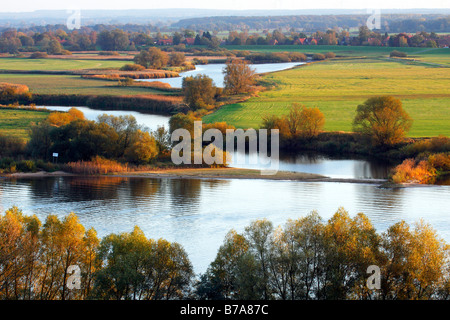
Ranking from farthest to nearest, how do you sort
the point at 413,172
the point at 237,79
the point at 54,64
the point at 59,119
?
the point at 54,64
the point at 237,79
the point at 59,119
the point at 413,172

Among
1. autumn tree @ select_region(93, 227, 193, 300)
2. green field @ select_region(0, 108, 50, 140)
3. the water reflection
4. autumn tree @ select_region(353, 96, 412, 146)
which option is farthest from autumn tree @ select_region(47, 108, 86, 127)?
autumn tree @ select_region(93, 227, 193, 300)

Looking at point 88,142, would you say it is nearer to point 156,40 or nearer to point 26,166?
point 26,166

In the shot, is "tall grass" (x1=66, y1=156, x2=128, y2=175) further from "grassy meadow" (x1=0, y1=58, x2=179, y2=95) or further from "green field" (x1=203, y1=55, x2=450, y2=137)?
"grassy meadow" (x1=0, y1=58, x2=179, y2=95)

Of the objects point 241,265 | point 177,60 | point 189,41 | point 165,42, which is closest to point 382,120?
point 241,265

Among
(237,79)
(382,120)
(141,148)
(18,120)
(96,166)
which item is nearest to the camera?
(96,166)

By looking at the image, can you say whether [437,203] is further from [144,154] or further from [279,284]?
[144,154]

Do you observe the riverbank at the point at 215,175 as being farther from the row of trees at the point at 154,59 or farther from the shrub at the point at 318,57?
the shrub at the point at 318,57
